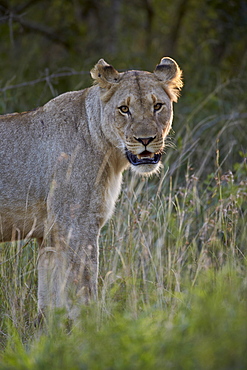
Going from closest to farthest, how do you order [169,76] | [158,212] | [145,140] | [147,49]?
[145,140]
[169,76]
[158,212]
[147,49]

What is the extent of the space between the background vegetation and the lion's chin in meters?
0.57

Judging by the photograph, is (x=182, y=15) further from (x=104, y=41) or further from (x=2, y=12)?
(x=2, y=12)

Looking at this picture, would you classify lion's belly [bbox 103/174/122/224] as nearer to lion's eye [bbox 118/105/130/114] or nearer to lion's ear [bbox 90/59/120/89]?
lion's eye [bbox 118/105/130/114]

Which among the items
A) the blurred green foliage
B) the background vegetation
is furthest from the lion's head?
the blurred green foliage

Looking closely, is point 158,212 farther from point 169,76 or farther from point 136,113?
point 169,76

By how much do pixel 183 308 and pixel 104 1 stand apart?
9.96 meters

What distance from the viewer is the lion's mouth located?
14.2 ft

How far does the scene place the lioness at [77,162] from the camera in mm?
4301

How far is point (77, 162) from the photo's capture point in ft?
14.4

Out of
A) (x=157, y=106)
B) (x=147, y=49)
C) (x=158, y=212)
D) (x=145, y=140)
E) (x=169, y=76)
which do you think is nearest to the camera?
(x=145, y=140)

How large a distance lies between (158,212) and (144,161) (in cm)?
79

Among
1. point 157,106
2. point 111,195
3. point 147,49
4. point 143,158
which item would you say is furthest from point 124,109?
point 147,49

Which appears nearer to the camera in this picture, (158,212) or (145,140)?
(145,140)

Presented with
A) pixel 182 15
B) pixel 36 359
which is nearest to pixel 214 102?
pixel 182 15
